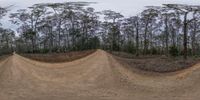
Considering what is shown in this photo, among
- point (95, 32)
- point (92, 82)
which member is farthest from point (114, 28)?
point (92, 82)

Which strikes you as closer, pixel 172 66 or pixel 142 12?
pixel 172 66

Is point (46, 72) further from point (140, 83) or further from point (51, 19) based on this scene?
point (51, 19)

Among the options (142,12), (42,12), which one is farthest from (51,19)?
(142,12)

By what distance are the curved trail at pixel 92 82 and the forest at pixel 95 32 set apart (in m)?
19.0

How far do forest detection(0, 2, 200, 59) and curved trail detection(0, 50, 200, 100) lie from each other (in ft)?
62.2

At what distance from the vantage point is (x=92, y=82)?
811 inches

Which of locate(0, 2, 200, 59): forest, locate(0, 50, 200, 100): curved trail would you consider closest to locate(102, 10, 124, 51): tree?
locate(0, 2, 200, 59): forest

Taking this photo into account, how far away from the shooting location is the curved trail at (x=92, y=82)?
61.7 ft

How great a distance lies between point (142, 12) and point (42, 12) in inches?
445

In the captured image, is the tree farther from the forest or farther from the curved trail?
the curved trail

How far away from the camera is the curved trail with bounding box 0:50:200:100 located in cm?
1881

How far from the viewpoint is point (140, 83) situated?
20.6m

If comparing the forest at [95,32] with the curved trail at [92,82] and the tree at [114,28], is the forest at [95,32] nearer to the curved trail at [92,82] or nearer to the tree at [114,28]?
the tree at [114,28]

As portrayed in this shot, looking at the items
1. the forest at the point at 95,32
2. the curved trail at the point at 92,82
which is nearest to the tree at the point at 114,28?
the forest at the point at 95,32
